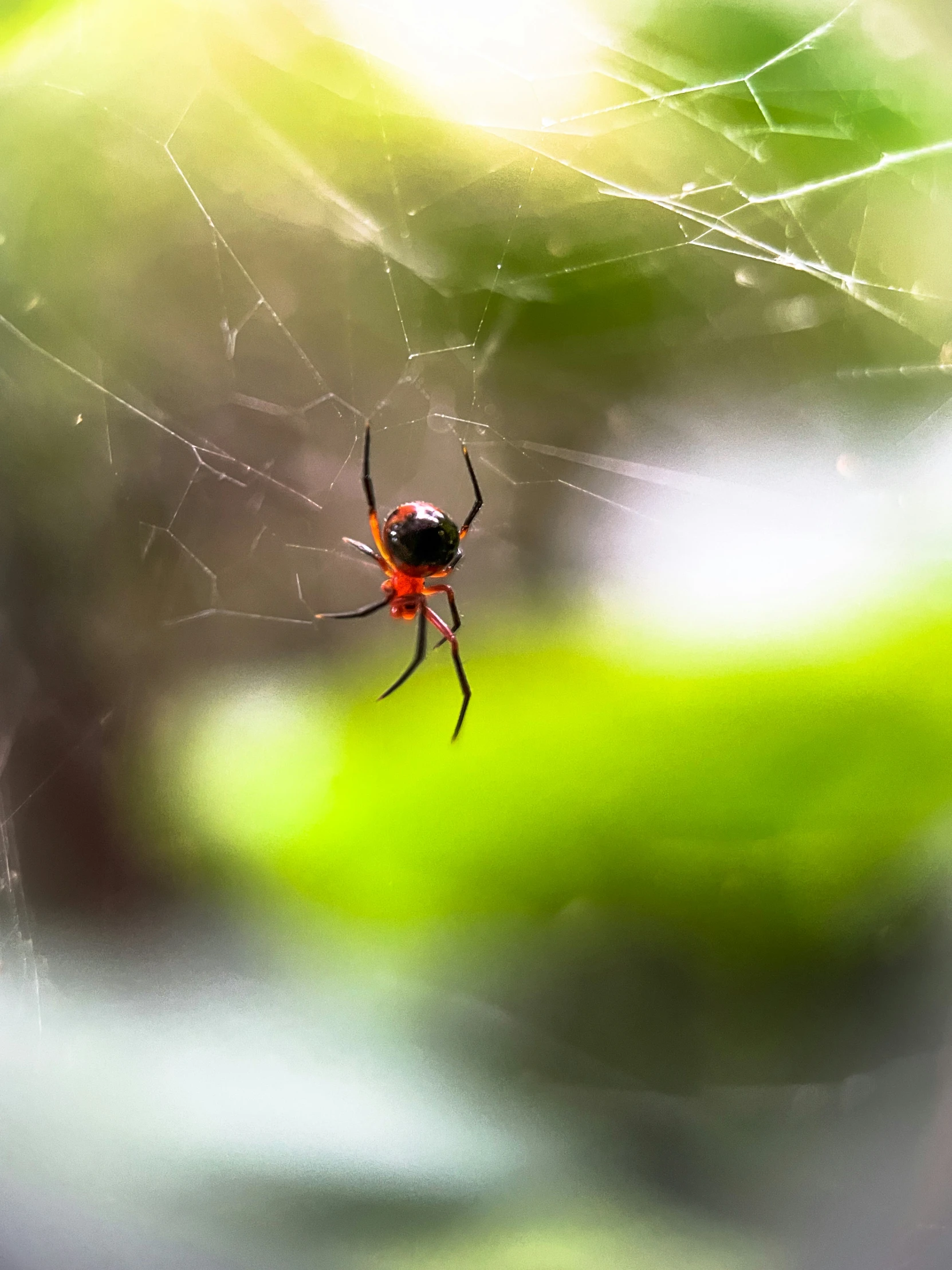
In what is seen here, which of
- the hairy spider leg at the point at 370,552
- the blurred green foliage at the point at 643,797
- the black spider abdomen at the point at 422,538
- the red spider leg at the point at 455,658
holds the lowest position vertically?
the blurred green foliage at the point at 643,797

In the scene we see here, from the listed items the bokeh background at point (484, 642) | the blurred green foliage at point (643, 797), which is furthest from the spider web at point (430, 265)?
the blurred green foliage at point (643, 797)

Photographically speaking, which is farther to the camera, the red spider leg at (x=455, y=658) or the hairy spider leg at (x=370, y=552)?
the hairy spider leg at (x=370, y=552)

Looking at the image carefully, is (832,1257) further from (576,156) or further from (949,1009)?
(576,156)

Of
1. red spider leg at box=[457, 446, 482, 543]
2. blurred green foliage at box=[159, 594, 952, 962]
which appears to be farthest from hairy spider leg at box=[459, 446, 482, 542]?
blurred green foliage at box=[159, 594, 952, 962]

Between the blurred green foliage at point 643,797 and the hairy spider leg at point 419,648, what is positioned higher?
the hairy spider leg at point 419,648

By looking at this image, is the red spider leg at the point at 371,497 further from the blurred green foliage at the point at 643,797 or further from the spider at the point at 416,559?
the blurred green foliage at the point at 643,797

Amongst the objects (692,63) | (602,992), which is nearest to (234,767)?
(602,992)

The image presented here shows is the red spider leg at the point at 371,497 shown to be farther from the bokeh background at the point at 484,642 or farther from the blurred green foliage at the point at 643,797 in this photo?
the blurred green foliage at the point at 643,797

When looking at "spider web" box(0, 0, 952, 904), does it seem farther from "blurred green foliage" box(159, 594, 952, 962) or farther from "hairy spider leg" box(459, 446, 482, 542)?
"blurred green foliage" box(159, 594, 952, 962)
